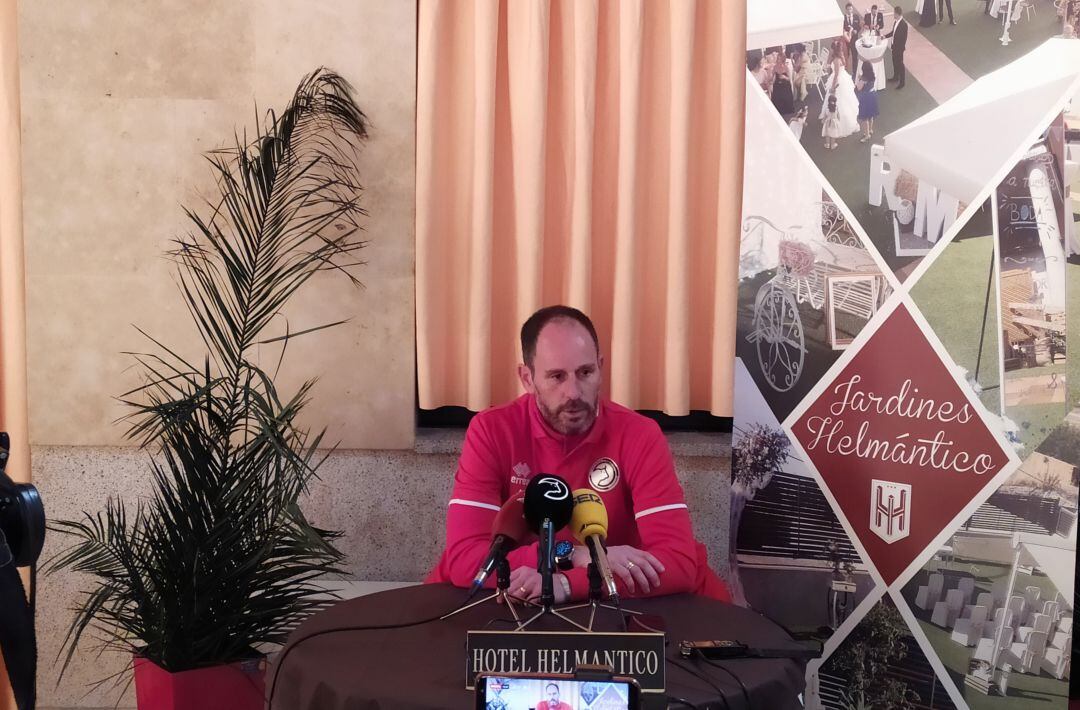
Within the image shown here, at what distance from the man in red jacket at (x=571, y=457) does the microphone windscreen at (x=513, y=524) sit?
0.68 meters

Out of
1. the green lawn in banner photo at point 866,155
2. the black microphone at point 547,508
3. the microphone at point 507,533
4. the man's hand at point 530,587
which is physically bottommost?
the man's hand at point 530,587

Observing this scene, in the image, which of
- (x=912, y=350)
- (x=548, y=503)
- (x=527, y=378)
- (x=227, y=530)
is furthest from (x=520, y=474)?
(x=912, y=350)

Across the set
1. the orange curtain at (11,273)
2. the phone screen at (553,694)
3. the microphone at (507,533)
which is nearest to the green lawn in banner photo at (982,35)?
the microphone at (507,533)

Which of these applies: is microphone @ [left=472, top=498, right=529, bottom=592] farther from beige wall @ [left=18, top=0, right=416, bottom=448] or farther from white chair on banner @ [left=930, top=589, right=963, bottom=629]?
beige wall @ [left=18, top=0, right=416, bottom=448]

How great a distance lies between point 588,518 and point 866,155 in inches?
65.0

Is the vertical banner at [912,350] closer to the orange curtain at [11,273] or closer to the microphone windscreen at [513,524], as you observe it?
the microphone windscreen at [513,524]

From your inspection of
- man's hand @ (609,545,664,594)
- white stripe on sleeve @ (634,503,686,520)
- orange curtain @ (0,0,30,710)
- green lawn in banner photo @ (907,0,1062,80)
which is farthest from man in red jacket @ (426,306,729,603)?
orange curtain @ (0,0,30,710)

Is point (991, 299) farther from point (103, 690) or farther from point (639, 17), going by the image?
point (103, 690)

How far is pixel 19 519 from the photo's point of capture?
128 centimetres

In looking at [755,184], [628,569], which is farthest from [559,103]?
[628,569]

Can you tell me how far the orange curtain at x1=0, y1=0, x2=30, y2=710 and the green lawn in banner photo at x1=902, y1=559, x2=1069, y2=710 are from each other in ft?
10.8

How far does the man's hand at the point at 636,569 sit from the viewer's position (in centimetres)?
256

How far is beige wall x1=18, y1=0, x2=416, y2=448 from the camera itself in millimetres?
3789

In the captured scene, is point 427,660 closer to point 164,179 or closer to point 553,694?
point 553,694
